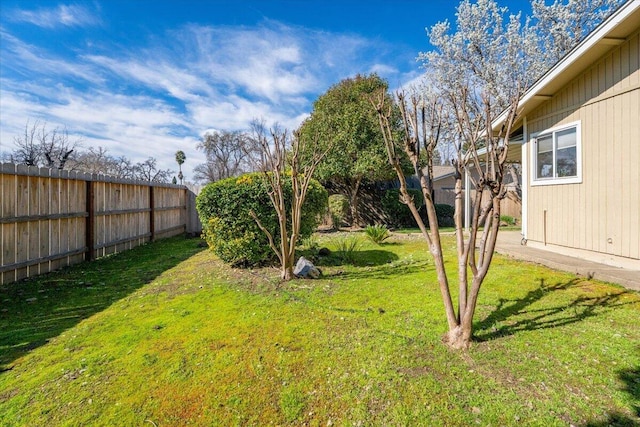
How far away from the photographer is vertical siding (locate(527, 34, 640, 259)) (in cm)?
474

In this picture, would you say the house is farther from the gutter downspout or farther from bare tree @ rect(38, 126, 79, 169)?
bare tree @ rect(38, 126, 79, 169)

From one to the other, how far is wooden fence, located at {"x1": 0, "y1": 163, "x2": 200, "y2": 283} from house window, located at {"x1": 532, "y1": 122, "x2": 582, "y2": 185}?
9.50m

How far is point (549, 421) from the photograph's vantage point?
1.96 meters

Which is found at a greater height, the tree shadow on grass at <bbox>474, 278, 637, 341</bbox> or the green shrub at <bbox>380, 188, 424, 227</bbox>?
the green shrub at <bbox>380, 188, 424, 227</bbox>

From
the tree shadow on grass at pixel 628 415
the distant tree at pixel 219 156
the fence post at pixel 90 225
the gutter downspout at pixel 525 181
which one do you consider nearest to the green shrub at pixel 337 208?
the gutter downspout at pixel 525 181

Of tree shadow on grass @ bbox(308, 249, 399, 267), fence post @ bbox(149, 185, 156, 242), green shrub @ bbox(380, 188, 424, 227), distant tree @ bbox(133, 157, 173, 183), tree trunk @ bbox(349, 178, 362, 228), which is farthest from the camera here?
distant tree @ bbox(133, 157, 173, 183)

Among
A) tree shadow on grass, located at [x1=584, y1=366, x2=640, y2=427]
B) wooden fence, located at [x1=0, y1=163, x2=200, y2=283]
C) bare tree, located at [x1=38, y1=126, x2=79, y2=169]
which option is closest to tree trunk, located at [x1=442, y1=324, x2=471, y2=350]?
tree shadow on grass, located at [x1=584, y1=366, x2=640, y2=427]

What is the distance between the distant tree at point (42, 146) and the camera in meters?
12.8

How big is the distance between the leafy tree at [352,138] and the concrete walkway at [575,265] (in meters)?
6.36

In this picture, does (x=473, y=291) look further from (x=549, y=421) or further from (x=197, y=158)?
(x=197, y=158)

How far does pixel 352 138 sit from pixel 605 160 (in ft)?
27.7

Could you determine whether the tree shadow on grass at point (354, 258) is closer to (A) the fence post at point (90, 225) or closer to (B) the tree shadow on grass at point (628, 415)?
(B) the tree shadow on grass at point (628, 415)

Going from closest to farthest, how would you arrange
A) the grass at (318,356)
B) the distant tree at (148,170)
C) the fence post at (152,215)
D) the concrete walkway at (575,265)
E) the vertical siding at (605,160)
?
the grass at (318,356) < the concrete walkway at (575,265) < the vertical siding at (605,160) < the fence post at (152,215) < the distant tree at (148,170)

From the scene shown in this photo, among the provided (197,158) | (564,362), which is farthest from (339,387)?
(197,158)
